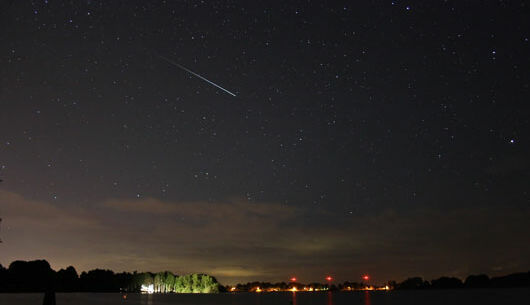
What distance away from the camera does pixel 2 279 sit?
5910 inches

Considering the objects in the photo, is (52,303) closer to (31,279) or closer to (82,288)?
(31,279)

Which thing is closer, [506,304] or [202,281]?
[506,304]

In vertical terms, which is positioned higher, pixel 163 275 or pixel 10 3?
pixel 10 3

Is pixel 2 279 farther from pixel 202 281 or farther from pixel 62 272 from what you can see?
pixel 202 281

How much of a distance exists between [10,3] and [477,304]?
11585 centimetres

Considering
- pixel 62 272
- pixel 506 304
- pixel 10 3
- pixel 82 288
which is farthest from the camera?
pixel 82 288

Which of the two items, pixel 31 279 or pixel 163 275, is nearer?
pixel 31 279

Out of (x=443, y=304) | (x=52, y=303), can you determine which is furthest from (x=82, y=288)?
(x=52, y=303)

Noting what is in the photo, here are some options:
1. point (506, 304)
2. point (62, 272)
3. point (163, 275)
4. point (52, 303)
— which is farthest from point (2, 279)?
point (52, 303)

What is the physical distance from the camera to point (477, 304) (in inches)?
4279

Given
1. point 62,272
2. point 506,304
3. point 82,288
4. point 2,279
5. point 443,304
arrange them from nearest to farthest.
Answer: point 506,304 → point 443,304 → point 2,279 → point 62,272 → point 82,288

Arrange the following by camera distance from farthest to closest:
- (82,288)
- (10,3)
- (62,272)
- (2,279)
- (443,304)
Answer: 1. (82,288)
2. (62,272)
3. (2,279)
4. (443,304)
5. (10,3)

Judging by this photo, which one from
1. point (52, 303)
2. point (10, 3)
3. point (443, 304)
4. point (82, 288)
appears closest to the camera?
point (10, 3)

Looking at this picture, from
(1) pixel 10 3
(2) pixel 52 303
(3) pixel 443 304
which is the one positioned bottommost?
(3) pixel 443 304
